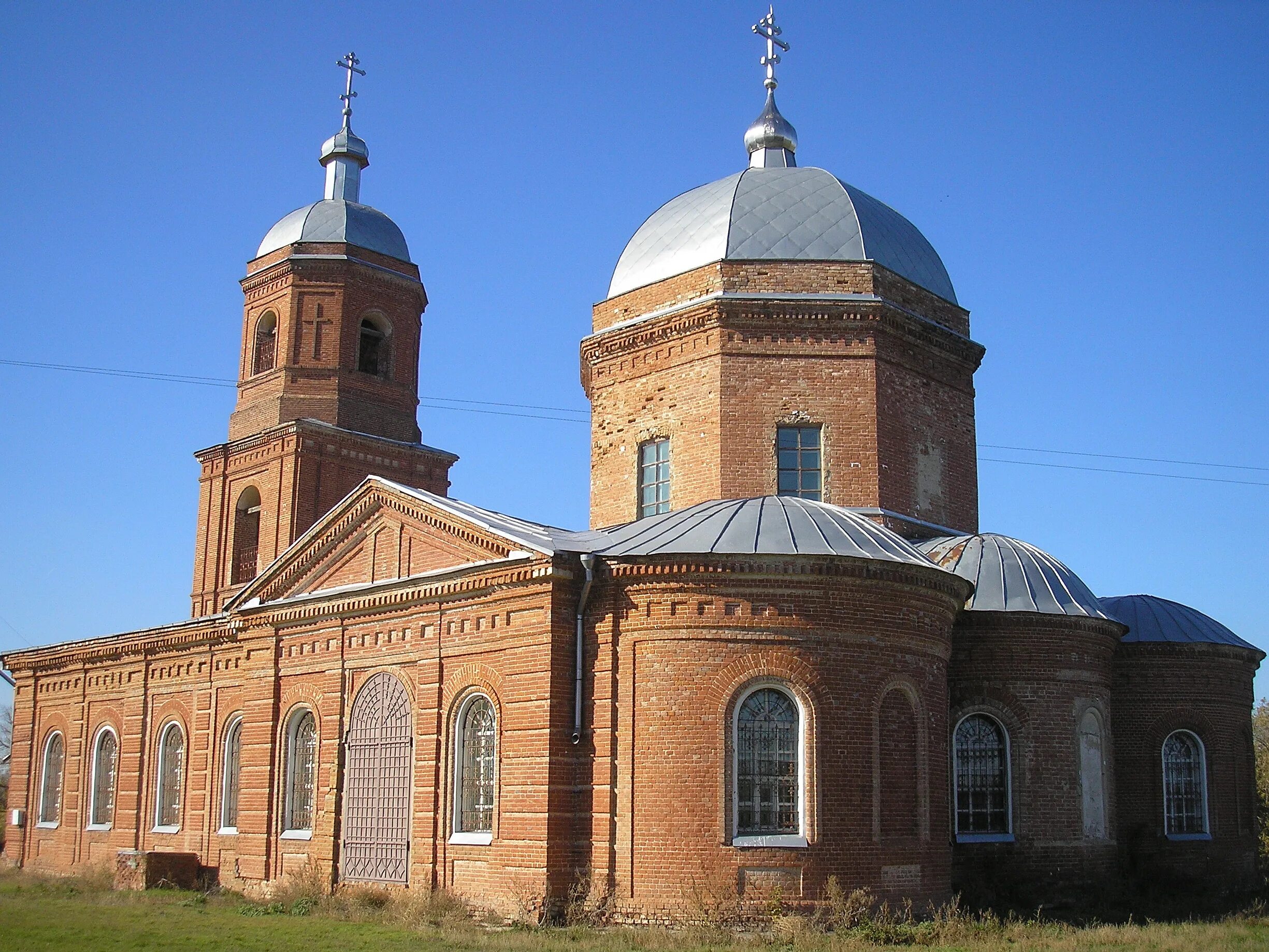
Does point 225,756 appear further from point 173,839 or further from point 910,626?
point 910,626

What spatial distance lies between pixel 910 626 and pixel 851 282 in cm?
612

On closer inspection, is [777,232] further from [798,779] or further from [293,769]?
[293,769]

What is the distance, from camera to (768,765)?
14375mm

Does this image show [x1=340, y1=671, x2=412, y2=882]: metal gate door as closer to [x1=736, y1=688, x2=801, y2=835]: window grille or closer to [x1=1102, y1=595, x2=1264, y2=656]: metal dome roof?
[x1=736, y1=688, x2=801, y2=835]: window grille

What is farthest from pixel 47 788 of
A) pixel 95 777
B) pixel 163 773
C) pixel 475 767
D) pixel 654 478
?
pixel 654 478

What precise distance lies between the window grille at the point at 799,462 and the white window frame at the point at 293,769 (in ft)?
23.7

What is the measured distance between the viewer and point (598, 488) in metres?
20.3

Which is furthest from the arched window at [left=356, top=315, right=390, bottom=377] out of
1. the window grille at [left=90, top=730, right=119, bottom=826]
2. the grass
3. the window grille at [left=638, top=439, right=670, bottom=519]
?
the grass

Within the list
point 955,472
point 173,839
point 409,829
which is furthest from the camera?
point 173,839

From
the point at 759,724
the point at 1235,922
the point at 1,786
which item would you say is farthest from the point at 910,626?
the point at 1,786

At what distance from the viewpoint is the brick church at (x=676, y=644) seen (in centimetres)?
1445

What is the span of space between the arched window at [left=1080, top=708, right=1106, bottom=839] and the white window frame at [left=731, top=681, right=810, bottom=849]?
16.6 ft

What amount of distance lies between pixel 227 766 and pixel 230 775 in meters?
0.18

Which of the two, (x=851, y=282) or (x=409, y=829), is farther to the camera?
(x=851, y=282)
